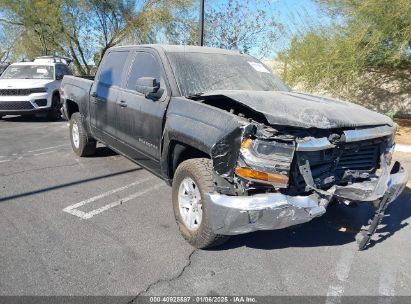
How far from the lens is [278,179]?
3115 mm

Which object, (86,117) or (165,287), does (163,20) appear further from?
(165,287)

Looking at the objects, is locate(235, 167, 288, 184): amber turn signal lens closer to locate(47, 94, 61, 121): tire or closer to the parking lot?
the parking lot

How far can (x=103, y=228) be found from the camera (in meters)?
4.08

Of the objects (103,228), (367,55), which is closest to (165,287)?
(103,228)

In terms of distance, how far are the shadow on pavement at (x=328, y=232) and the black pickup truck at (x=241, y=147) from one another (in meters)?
0.43

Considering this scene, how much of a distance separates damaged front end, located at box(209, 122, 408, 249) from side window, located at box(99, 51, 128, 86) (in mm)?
2657

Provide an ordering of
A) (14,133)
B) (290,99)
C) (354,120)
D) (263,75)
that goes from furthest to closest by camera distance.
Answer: (14,133)
(263,75)
(290,99)
(354,120)

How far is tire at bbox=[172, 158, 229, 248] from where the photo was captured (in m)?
3.40

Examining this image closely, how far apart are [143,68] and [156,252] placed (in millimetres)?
2290

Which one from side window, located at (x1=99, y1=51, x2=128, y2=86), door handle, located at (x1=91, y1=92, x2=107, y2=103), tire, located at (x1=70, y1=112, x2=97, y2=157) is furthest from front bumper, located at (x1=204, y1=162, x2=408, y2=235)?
tire, located at (x1=70, y1=112, x2=97, y2=157)

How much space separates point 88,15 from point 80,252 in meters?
18.9

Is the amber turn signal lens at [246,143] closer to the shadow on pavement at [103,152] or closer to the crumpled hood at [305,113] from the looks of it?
the crumpled hood at [305,113]

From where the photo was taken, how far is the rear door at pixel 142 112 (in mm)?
4254

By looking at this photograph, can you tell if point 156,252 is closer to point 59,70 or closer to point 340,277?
point 340,277
